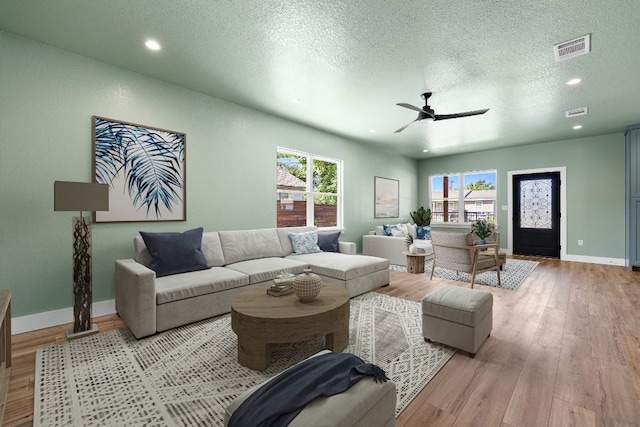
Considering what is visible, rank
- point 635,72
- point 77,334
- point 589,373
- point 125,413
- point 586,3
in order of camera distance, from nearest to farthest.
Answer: point 125,413 < point 589,373 < point 586,3 < point 77,334 < point 635,72

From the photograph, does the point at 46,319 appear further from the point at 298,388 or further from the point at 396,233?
the point at 396,233

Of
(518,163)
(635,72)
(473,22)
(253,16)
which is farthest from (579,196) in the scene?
(253,16)

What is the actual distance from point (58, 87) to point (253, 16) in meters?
2.14

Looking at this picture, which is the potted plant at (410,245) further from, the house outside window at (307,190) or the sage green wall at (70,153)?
the sage green wall at (70,153)

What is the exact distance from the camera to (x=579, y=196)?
611cm

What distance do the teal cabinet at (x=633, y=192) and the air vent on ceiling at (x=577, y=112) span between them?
1.71m

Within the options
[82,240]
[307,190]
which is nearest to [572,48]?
[307,190]

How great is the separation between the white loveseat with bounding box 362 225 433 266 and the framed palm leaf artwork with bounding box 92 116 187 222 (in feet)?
12.7

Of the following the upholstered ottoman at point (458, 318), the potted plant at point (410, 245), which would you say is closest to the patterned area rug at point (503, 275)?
the potted plant at point (410, 245)

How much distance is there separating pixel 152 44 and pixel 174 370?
2.87 metres

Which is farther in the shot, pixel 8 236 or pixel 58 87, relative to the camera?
pixel 58 87

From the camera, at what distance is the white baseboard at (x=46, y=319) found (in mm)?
2555

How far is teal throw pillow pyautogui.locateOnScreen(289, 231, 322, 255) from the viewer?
4.34 m

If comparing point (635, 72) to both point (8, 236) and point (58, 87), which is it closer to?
point (58, 87)
